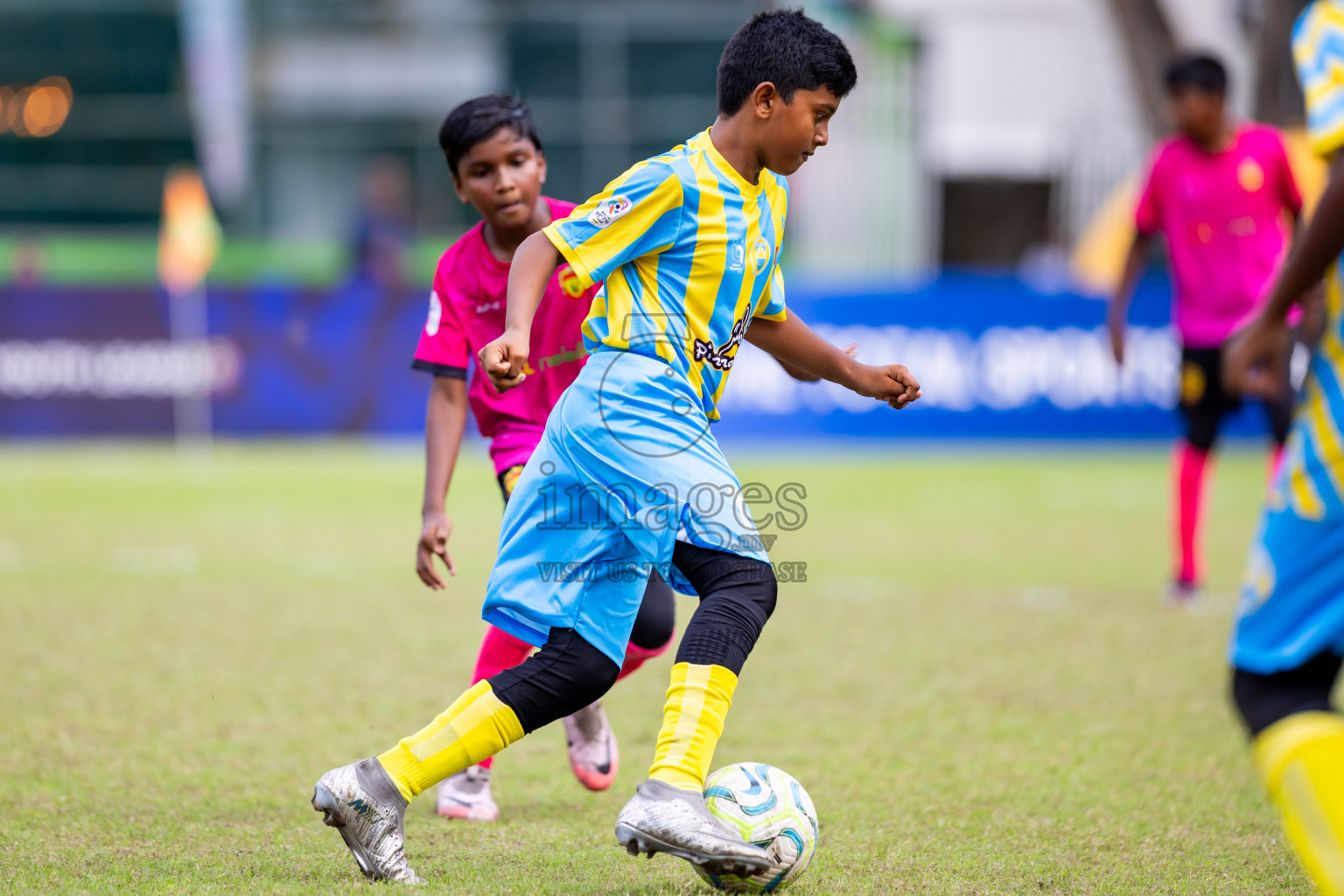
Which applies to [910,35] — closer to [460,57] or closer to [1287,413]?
[460,57]

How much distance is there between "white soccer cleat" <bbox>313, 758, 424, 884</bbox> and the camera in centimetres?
293

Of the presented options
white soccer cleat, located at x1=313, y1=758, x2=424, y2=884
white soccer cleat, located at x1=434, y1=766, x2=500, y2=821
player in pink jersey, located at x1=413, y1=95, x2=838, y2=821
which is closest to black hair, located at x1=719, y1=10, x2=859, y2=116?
player in pink jersey, located at x1=413, y1=95, x2=838, y2=821

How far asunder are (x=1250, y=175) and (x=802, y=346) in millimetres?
4044

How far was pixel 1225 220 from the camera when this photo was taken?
6.54 meters

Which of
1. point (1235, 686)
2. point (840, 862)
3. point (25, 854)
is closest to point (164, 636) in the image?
point (25, 854)

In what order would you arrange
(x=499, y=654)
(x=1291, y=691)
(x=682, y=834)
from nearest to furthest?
(x=1291, y=691) → (x=682, y=834) → (x=499, y=654)

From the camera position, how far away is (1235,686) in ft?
7.64

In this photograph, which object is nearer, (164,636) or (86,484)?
(164,636)

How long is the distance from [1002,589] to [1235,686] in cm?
458

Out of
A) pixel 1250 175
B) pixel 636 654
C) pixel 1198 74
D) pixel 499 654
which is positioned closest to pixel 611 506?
pixel 636 654

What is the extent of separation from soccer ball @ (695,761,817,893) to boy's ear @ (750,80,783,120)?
1372 millimetres

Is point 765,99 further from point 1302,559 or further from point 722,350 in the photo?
point 1302,559

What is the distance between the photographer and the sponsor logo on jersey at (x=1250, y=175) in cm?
647

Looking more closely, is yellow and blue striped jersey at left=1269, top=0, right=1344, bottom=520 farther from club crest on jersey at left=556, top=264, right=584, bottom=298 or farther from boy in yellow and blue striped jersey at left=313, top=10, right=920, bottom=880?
club crest on jersey at left=556, top=264, right=584, bottom=298
